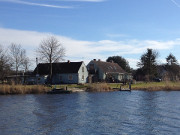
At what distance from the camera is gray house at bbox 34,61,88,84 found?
64.9 meters

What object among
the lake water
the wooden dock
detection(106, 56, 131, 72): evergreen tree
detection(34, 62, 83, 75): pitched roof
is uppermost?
detection(106, 56, 131, 72): evergreen tree

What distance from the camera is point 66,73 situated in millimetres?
65938

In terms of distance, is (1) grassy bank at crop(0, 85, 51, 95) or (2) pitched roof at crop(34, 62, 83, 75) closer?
(1) grassy bank at crop(0, 85, 51, 95)

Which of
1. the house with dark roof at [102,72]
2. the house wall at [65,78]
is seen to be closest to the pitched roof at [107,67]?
the house with dark roof at [102,72]

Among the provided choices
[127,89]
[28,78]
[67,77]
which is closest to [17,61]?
[28,78]

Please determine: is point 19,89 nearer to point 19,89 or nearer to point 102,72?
point 19,89

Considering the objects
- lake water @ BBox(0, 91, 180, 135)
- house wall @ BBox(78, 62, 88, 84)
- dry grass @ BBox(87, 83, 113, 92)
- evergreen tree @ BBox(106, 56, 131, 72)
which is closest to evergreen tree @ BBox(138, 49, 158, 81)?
evergreen tree @ BBox(106, 56, 131, 72)

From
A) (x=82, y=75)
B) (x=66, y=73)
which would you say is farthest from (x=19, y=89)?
(x=82, y=75)

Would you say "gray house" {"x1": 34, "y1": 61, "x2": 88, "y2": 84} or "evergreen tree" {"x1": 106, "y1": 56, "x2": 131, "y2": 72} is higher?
"evergreen tree" {"x1": 106, "y1": 56, "x2": 131, "y2": 72}

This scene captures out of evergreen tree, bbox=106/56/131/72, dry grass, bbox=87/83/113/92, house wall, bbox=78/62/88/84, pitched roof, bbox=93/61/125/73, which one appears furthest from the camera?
evergreen tree, bbox=106/56/131/72

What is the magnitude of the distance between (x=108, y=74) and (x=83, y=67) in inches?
398

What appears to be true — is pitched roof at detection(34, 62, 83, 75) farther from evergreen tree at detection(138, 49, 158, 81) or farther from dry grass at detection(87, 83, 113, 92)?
evergreen tree at detection(138, 49, 158, 81)

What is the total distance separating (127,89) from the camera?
53.8 m

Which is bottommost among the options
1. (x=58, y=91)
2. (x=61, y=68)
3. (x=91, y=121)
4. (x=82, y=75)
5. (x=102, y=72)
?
(x=91, y=121)
